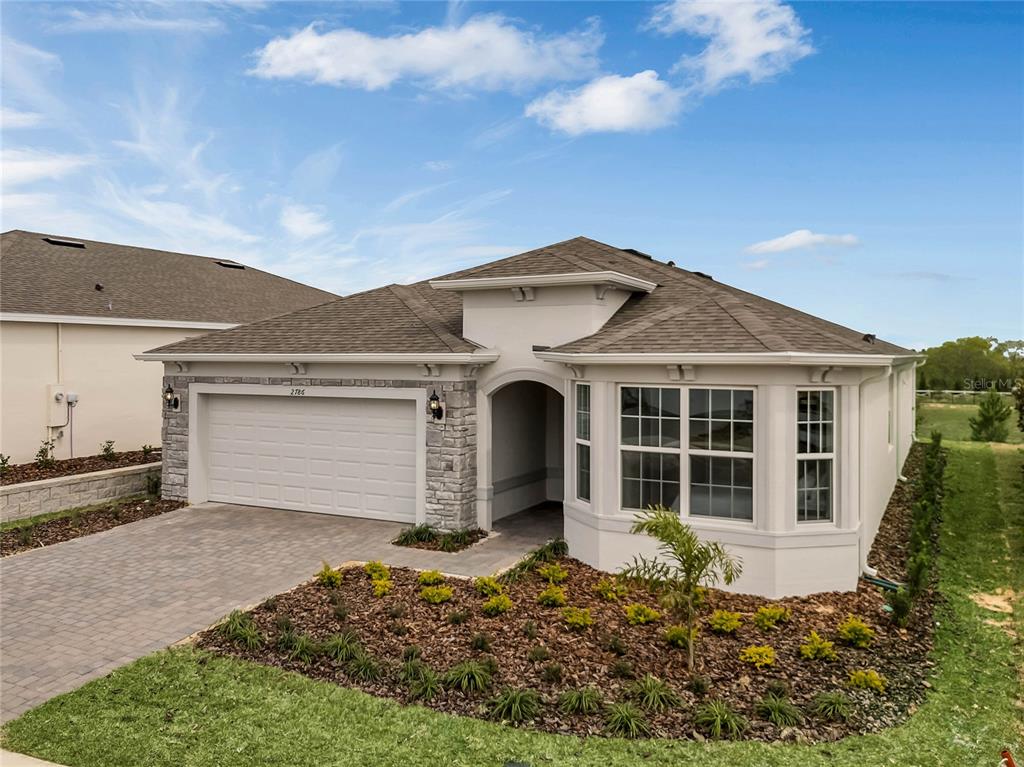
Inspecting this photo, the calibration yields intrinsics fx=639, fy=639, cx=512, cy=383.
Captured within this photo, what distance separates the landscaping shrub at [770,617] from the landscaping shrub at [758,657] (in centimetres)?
68

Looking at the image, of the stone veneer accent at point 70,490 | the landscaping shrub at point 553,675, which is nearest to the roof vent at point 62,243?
the stone veneer accent at point 70,490

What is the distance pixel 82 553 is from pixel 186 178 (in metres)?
9.47

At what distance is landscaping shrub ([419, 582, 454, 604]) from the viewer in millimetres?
7566

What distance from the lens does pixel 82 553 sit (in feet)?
32.2

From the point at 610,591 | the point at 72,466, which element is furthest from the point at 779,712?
the point at 72,466

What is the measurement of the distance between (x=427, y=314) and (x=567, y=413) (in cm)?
423

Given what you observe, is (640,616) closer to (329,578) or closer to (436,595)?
(436,595)

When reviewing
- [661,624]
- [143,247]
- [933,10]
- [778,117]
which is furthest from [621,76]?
[143,247]

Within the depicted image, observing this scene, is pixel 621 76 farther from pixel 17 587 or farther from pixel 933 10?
pixel 17 587

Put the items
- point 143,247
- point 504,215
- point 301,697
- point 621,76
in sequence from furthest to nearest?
point 143,247, point 504,215, point 621,76, point 301,697

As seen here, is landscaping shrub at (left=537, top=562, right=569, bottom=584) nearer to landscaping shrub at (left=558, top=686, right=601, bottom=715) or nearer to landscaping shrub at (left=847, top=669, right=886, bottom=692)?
landscaping shrub at (left=558, top=686, right=601, bottom=715)

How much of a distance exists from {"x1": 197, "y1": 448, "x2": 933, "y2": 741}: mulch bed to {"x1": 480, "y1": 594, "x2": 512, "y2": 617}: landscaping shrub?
79mm

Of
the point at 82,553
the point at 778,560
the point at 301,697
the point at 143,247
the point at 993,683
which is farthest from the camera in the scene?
the point at 143,247

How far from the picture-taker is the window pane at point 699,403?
8258 millimetres
